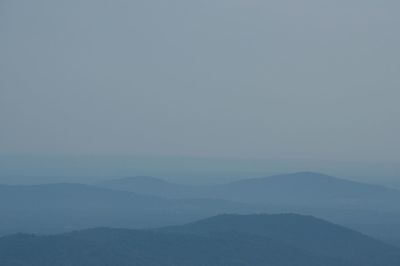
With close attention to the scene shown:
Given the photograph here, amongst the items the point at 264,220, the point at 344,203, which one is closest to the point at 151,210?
the point at 344,203

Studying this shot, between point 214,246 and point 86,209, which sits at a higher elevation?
point 86,209

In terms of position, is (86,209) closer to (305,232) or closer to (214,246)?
(305,232)

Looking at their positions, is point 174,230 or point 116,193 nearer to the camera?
point 174,230

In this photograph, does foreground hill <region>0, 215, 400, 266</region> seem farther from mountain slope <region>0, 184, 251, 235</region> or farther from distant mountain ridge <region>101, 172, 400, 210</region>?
distant mountain ridge <region>101, 172, 400, 210</region>

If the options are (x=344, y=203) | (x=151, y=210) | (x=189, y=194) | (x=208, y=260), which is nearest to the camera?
(x=208, y=260)

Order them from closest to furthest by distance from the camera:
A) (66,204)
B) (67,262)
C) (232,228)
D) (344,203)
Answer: (67,262), (232,228), (66,204), (344,203)

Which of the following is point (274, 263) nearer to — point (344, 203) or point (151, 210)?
point (151, 210)

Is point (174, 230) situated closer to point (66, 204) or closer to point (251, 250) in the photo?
point (251, 250)

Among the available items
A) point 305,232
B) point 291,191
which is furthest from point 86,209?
point 305,232
